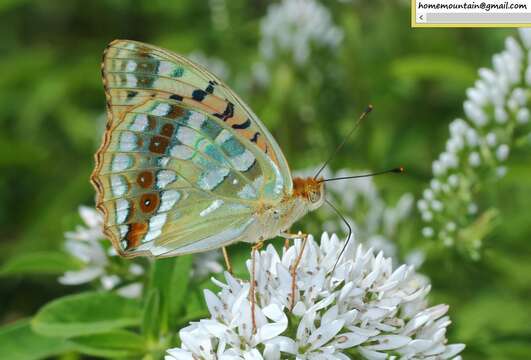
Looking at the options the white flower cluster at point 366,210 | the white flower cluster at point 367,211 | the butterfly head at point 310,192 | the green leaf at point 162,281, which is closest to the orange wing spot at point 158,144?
the green leaf at point 162,281

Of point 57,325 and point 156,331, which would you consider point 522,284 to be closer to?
point 156,331

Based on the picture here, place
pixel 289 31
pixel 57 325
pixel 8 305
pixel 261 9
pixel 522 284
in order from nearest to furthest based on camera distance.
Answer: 1. pixel 57 325
2. pixel 522 284
3. pixel 8 305
4. pixel 289 31
5. pixel 261 9

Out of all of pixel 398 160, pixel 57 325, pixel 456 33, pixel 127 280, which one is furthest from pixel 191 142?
pixel 456 33

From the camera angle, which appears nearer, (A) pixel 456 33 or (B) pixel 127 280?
(B) pixel 127 280

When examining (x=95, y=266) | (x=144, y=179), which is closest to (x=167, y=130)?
(x=144, y=179)

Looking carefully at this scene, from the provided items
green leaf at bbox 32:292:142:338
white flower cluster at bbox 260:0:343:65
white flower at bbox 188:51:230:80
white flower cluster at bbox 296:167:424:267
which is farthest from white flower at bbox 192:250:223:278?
white flower at bbox 188:51:230:80

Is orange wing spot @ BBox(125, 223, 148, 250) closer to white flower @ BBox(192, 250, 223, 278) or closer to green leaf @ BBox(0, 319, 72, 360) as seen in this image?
white flower @ BBox(192, 250, 223, 278)
